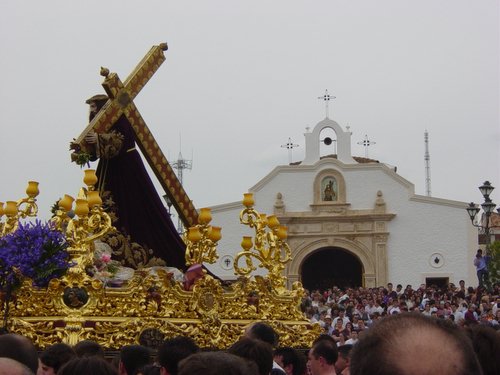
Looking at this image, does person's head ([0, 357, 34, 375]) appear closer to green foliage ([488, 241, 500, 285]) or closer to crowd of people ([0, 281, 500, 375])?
crowd of people ([0, 281, 500, 375])

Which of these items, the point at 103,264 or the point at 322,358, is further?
the point at 103,264

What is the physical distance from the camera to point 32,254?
33.4ft

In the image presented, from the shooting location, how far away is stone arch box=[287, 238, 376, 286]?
44.7 meters

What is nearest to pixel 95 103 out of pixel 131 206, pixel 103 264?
pixel 131 206

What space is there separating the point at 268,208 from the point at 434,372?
43867 mm

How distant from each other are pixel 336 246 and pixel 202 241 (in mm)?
34498

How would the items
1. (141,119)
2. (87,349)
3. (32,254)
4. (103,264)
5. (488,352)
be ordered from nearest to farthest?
(488,352), (87,349), (32,254), (103,264), (141,119)

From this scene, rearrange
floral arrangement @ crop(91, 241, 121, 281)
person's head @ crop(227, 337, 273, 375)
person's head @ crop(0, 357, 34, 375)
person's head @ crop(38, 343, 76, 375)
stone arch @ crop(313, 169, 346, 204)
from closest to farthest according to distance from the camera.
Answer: person's head @ crop(0, 357, 34, 375) < person's head @ crop(227, 337, 273, 375) < person's head @ crop(38, 343, 76, 375) < floral arrangement @ crop(91, 241, 121, 281) < stone arch @ crop(313, 169, 346, 204)

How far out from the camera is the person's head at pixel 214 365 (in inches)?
126

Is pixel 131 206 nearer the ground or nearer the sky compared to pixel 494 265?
nearer the ground

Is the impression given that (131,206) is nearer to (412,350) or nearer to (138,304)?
(138,304)

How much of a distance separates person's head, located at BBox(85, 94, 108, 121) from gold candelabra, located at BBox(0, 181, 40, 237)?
1.76 m

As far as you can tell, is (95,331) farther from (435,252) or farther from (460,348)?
(435,252)

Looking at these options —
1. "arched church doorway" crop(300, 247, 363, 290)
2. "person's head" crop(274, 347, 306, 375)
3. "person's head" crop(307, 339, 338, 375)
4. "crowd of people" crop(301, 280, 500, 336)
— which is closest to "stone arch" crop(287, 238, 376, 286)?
"arched church doorway" crop(300, 247, 363, 290)
